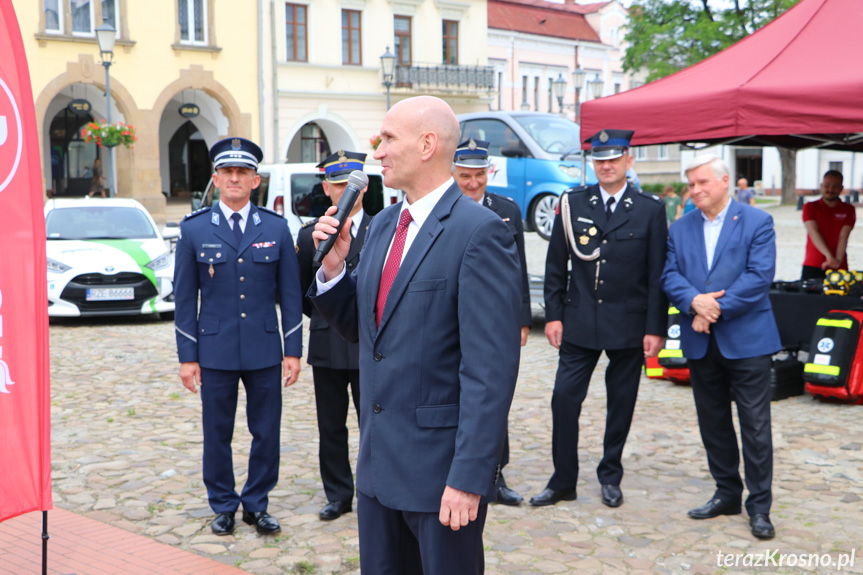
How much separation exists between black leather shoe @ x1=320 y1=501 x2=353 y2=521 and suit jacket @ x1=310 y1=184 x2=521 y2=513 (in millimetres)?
2279

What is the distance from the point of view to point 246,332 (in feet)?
15.9

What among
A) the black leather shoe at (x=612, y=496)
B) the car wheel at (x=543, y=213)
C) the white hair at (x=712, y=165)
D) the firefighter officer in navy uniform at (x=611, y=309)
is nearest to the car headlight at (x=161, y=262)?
the car wheel at (x=543, y=213)

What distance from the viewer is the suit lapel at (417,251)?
9.17 feet

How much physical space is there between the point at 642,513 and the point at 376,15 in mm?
33756

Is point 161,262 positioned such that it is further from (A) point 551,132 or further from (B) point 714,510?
(B) point 714,510

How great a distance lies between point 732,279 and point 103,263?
29.1 ft

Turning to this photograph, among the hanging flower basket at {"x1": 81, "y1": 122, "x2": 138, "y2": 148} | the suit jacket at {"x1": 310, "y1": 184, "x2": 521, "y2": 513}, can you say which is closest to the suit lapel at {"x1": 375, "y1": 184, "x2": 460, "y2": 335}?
the suit jacket at {"x1": 310, "y1": 184, "x2": 521, "y2": 513}

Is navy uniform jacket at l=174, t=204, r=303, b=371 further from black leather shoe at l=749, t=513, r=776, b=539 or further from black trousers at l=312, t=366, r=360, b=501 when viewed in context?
black leather shoe at l=749, t=513, r=776, b=539

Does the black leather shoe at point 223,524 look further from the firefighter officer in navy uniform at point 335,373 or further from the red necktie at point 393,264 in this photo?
the red necktie at point 393,264

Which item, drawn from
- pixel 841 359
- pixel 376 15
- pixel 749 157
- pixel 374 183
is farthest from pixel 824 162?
pixel 841 359

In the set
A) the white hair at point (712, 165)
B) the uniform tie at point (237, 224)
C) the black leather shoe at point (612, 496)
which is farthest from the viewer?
the black leather shoe at point (612, 496)

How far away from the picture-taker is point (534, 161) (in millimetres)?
16562

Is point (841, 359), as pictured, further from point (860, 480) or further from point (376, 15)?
point (376, 15)

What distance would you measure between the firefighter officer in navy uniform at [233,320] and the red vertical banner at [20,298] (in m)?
1.24
